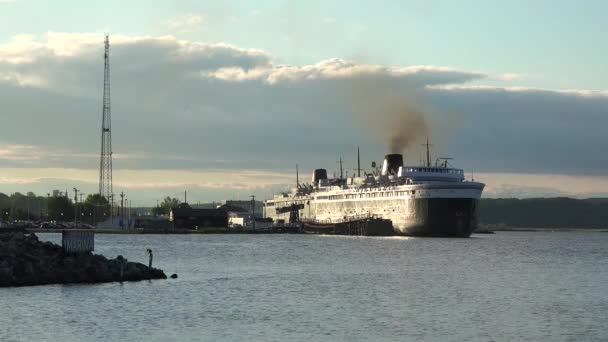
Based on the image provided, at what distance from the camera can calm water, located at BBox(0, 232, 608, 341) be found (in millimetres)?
43812

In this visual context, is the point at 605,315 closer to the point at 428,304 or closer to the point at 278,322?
the point at 428,304

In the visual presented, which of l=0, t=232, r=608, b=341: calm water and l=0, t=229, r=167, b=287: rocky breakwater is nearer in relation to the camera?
l=0, t=232, r=608, b=341: calm water

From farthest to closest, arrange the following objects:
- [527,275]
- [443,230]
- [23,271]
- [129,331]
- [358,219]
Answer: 1. [358,219]
2. [443,230]
3. [527,275]
4. [23,271]
5. [129,331]

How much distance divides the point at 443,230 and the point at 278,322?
10997 centimetres

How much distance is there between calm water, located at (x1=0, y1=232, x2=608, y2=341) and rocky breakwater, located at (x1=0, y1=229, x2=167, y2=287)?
208cm

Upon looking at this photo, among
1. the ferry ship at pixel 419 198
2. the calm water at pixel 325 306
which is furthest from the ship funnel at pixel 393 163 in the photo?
the calm water at pixel 325 306

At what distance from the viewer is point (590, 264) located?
96.2 metres

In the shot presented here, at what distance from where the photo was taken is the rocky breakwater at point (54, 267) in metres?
62.9

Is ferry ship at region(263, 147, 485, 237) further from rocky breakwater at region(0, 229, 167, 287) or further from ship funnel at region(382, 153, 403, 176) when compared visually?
A: rocky breakwater at region(0, 229, 167, 287)

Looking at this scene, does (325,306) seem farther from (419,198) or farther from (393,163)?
(393,163)

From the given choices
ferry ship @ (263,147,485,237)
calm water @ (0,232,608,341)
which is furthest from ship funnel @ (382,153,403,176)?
calm water @ (0,232,608,341)

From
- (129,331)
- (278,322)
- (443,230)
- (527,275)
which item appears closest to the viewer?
(129,331)

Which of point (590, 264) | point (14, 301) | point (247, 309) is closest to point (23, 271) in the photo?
point (14, 301)

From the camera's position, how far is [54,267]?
214ft
